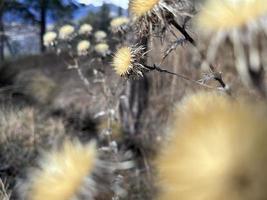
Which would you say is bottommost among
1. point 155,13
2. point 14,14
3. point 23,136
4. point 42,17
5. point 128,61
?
point 42,17

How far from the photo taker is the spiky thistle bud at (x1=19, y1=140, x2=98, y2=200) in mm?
503

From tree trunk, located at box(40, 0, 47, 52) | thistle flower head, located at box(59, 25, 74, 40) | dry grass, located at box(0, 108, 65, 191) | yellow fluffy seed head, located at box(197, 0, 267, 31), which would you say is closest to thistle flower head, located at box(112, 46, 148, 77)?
yellow fluffy seed head, located at box(197, 0, 267, 31)

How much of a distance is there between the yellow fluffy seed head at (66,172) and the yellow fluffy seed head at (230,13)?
0.18 meters

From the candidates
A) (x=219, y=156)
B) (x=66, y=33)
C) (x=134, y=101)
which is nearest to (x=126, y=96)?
(x=134, y=101)

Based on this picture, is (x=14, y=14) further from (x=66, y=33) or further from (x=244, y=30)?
(x=244, y=30)

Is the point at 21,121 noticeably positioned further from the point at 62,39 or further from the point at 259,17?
the point at 259,17

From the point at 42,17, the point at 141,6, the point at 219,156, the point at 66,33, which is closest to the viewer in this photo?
the point at 219,156

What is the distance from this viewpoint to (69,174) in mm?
528

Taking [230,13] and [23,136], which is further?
[23,136]

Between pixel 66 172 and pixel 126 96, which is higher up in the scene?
pixel 66 172

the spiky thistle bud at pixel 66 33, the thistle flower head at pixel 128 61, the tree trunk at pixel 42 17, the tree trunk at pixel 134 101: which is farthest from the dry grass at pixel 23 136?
the tree trunk at pixel 42 17

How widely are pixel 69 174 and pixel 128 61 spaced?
38 centimetres

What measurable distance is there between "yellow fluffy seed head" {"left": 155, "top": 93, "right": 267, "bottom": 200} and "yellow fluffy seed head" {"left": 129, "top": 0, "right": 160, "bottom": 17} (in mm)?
359

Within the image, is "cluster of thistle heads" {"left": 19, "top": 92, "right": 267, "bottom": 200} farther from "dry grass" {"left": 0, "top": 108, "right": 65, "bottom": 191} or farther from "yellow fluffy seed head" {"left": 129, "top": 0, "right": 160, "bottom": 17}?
"dry grass" {"left": 0, "top": 108, "right": 65, "bottom": 191}
